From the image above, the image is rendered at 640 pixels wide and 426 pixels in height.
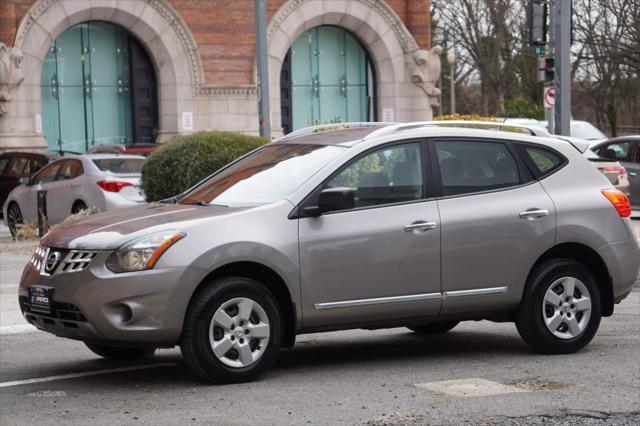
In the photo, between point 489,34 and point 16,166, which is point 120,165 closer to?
point 16,166

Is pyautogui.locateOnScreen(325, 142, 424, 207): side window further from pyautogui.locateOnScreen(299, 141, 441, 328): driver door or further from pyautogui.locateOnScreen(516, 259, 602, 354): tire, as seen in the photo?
pyautogui.locateOnScreen(516, 259, 602, 354): tire

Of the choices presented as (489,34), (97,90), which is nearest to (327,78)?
(97,90)

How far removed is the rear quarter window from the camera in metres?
9.20

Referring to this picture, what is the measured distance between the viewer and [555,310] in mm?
9047

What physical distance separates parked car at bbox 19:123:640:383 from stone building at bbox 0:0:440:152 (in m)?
22.4

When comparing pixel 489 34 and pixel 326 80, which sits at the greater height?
pixel 489 34

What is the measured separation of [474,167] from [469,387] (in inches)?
68.8

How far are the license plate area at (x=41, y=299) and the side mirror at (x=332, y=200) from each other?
5.52ft

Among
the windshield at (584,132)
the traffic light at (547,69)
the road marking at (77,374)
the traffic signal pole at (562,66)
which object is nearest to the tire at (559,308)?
the road marking at (77,374)

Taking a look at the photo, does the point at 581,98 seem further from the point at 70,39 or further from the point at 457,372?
the point at 457,372

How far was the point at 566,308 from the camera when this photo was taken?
9102 millimetres

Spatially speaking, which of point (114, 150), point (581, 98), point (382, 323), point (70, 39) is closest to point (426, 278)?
point (382, 323)

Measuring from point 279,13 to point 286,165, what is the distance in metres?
25.9

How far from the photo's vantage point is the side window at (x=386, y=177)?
849 centimetres
